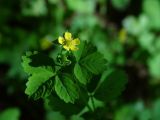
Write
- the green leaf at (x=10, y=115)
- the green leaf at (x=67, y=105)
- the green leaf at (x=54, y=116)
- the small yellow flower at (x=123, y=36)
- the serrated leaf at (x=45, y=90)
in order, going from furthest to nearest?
the small yellow flower at (x=123, y=36), the green leaf at (x=54, y=116), the green leaf at (x=10, y=115), the green leaf at (x=67, y=105), the serrated leaf at (x=45, y=90)

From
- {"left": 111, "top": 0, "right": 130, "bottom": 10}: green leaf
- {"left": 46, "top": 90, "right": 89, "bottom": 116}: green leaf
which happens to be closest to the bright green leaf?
{"left": 46, "top": 90, "right": 89, "bottom": 116}: green leaf

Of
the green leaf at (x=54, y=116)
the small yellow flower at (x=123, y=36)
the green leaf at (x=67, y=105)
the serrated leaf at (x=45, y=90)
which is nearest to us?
the serrated leaf at (x=45, y=90)

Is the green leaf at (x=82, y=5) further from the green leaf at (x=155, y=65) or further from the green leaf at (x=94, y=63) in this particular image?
the green leaf at (x=94, y=63)

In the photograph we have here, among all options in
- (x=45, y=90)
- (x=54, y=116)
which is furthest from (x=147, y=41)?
(x=45, y=90)

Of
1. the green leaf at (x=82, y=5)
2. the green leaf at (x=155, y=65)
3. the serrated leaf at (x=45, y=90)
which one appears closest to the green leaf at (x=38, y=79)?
the serrated leaf at (x=45, y=90)

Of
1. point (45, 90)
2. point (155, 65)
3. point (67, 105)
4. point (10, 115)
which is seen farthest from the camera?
→ point (155, 65)

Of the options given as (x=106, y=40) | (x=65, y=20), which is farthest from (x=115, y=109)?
(x=65, y=20)

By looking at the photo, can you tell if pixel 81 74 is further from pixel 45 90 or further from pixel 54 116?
pixel 54 116

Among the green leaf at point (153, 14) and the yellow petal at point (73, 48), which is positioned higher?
the yellow petal at point (73, 48)
